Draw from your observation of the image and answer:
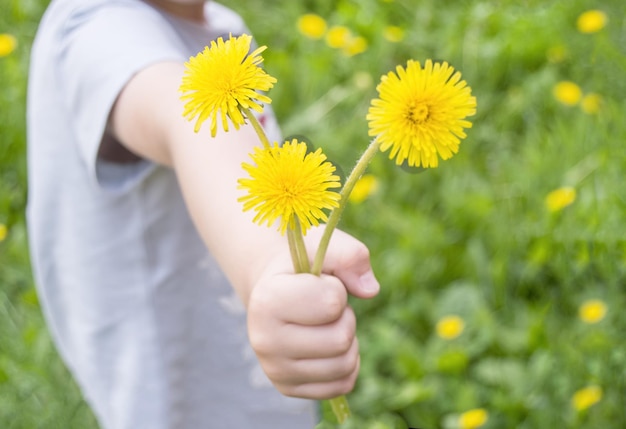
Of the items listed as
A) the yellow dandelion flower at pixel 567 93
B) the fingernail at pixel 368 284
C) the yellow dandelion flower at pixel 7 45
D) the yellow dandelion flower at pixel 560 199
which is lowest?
the yellow dandelion flower at pixel 7 45

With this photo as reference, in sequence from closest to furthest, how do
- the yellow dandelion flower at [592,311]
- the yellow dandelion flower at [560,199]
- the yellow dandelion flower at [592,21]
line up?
the yellow dandelion flower at [592,311], the yellow dandelion flower at [560,199], the yellow dandelion flower at [592,21]

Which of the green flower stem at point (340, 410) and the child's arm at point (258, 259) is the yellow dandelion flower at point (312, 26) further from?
the green flower stem at point (340, 410)

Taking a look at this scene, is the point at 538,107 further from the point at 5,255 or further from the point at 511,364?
the point at 5,255

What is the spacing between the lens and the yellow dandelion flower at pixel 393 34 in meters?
1.67

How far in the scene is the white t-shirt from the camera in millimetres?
709

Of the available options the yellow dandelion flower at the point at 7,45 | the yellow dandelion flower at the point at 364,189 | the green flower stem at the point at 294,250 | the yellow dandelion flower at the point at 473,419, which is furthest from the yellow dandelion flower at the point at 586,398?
the yellow dandelion flower at the point at 7,45

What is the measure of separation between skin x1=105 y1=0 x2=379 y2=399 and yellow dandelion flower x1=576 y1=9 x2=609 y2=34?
1.15 metres

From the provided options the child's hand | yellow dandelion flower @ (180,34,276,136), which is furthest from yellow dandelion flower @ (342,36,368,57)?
yellow dandelion flower @ (180,34,276,136)

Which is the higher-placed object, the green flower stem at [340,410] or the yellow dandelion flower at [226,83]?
the yellow dandelion flower at [226,83]

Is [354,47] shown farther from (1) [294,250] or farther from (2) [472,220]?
(1) [294,250]

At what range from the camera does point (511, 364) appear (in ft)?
3.72

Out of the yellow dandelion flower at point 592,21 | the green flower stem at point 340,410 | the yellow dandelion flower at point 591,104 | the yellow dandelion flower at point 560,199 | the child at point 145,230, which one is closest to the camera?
the green flower stem at point 340,410

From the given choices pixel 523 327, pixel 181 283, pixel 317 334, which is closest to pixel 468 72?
pixel 523 327

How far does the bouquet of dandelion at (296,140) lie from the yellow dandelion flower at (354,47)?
137cm
